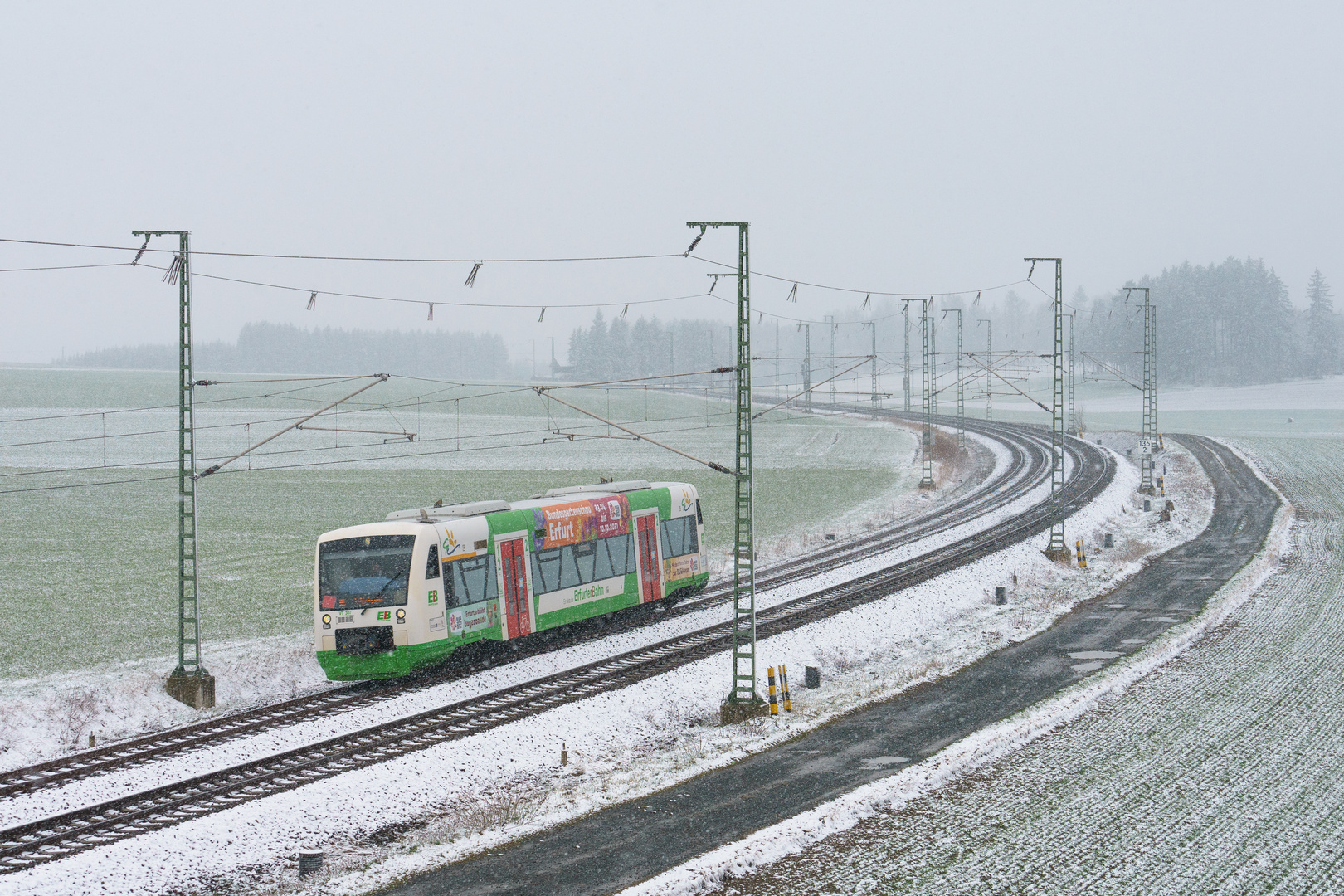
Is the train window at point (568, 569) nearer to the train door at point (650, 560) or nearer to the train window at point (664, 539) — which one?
the train door at point (650, 560)

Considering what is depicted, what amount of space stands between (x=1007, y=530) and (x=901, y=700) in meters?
25.6

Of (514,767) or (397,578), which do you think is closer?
(514,767)

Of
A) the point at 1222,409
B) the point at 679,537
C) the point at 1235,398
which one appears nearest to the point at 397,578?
the point at 679,537

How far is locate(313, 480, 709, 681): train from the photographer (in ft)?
75.0

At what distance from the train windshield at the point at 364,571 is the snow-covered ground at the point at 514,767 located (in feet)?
6.91

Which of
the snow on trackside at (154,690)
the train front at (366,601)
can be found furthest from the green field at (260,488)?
the train front at (366,601)

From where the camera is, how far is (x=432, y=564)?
23.1 m

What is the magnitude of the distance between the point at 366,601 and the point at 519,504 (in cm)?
540

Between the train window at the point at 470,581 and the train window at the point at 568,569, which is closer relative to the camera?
the train window at the point at 470,581

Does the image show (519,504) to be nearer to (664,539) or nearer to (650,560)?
(650,560)

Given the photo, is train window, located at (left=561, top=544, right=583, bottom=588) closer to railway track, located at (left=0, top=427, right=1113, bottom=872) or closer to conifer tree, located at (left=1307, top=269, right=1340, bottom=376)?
railway track, located at (left=0, top=427, right=1113, bottom=872)

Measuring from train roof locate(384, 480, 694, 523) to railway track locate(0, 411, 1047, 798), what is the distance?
3.24 meters

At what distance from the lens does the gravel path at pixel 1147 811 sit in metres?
13.1

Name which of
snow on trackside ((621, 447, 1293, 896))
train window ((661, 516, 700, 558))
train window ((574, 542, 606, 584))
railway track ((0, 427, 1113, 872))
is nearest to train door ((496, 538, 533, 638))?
railway track ((0, 427, 1113, 872))
